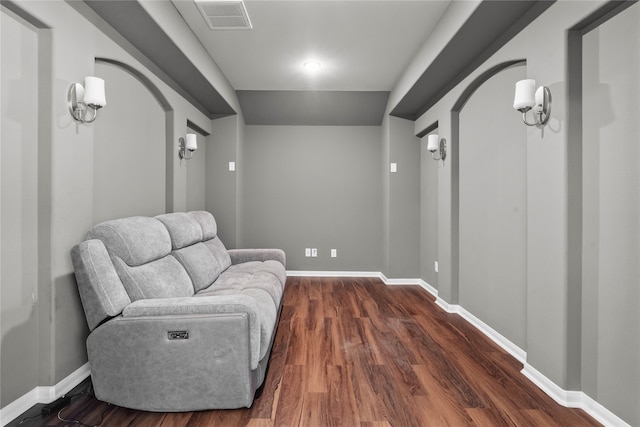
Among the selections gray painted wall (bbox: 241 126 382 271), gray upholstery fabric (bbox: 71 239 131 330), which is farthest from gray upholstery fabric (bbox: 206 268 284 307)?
gray painted wall (bbox: 241 126 382 271)

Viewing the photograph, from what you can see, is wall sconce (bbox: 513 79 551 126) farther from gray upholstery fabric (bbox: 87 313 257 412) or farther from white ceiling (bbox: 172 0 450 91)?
gray upholstery fabric (bbox: 87 313 257 412)

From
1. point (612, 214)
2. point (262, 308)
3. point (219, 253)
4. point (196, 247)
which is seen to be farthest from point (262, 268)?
point (612, 214)

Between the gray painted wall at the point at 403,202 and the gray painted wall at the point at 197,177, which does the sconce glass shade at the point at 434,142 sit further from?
the gray painted wall at the point at 197,177

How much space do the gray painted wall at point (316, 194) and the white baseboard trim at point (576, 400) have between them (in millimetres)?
3017

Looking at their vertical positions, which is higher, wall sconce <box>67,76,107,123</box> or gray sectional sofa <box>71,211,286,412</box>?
wall sconce <box>67,76,107,123</box>

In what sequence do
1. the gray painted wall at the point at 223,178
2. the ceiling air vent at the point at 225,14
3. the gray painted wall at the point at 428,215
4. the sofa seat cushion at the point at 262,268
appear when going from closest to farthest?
the ceiling air vent at the point at 225,14 < the sofa seat cushion at the point at 262,268 < the gray painted wall at the point at 428,215 < the gray painted wall at the point at 223,178

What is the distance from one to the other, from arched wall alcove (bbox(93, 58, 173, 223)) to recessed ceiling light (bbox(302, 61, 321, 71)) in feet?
4.89

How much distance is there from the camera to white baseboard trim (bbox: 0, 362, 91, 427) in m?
1.51

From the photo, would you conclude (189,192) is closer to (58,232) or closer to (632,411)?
(58,232)

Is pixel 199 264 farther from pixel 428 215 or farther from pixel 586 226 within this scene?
pixel 428 215

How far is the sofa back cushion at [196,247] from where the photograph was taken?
7.97 ft

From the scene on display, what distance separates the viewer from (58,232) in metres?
1.69

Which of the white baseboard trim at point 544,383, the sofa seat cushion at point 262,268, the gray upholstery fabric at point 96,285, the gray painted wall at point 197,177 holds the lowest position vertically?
the white baseboard trim at point 544,383

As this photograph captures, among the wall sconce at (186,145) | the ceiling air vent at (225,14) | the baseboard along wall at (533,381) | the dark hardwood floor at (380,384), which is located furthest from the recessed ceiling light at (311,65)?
the baseboard along wall at (533,381)
